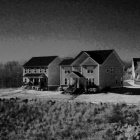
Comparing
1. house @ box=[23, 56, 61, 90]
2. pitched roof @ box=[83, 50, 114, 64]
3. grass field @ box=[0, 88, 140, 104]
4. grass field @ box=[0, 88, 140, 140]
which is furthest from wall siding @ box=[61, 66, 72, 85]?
grass field @ box=[0, 88, 140, 140]

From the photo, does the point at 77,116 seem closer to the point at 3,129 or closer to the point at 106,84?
the point at 3,129

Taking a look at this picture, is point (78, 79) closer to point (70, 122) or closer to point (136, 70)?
point (70, 122)

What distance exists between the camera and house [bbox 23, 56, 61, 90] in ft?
111

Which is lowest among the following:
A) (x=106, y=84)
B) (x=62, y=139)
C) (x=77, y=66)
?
(x=62, y=139)

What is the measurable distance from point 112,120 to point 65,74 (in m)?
17.3

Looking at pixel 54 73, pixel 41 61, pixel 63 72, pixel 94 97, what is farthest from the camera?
pixel 41 61

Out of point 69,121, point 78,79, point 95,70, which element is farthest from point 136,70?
point 69,121

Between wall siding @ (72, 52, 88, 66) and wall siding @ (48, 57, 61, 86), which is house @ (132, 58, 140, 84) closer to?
wall siding @ (72, 52, 88, 66)

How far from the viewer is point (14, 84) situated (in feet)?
123

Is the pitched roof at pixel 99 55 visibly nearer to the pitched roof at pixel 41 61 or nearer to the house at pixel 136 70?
the pitched roof at pixel 41 61

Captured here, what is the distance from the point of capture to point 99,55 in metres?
30.3

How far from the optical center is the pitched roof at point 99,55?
2920 centimetres

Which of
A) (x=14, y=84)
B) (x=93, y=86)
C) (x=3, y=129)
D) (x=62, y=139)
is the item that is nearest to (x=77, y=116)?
(x=62, y=139)

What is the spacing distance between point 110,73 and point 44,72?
358 inches
